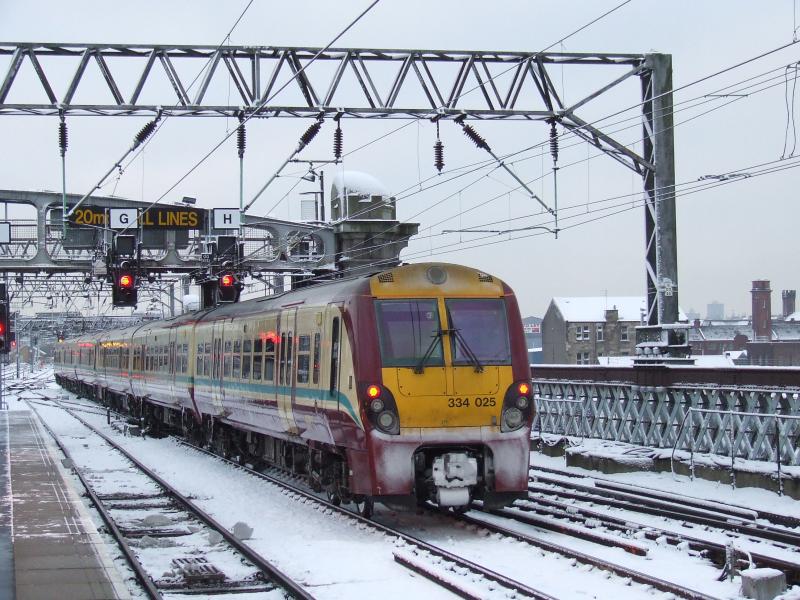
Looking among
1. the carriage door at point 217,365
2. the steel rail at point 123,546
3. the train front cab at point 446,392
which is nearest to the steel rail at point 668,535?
the train front cab at point 446,392

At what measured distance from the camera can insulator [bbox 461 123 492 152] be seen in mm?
17594

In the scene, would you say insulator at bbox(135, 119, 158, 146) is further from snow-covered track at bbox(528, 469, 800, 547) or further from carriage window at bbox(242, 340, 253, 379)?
snow-covered track at bbox(528, 469, 800, 547)

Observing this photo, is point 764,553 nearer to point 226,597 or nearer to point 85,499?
point 226,597

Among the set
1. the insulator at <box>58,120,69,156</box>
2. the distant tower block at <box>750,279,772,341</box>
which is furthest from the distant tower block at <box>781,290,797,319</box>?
the insulator at <box>58,120,69,156</box>

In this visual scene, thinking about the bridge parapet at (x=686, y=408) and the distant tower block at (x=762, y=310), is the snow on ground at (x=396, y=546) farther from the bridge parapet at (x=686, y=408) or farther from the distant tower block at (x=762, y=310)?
the distant tower block at (x=762, y=310)

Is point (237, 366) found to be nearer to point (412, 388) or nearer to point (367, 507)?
point (367, 507)

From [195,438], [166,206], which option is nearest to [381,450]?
[195,438]

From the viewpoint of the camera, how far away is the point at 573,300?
83125 mm

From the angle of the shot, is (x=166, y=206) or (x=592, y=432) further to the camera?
(x=166, y=206)

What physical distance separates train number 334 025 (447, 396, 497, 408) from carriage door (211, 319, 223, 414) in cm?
901

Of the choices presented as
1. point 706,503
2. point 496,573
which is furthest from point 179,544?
point 706,503

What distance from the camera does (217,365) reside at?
68.7 feet

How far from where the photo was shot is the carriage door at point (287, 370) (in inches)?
592

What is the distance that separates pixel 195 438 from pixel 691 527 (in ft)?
50.7
